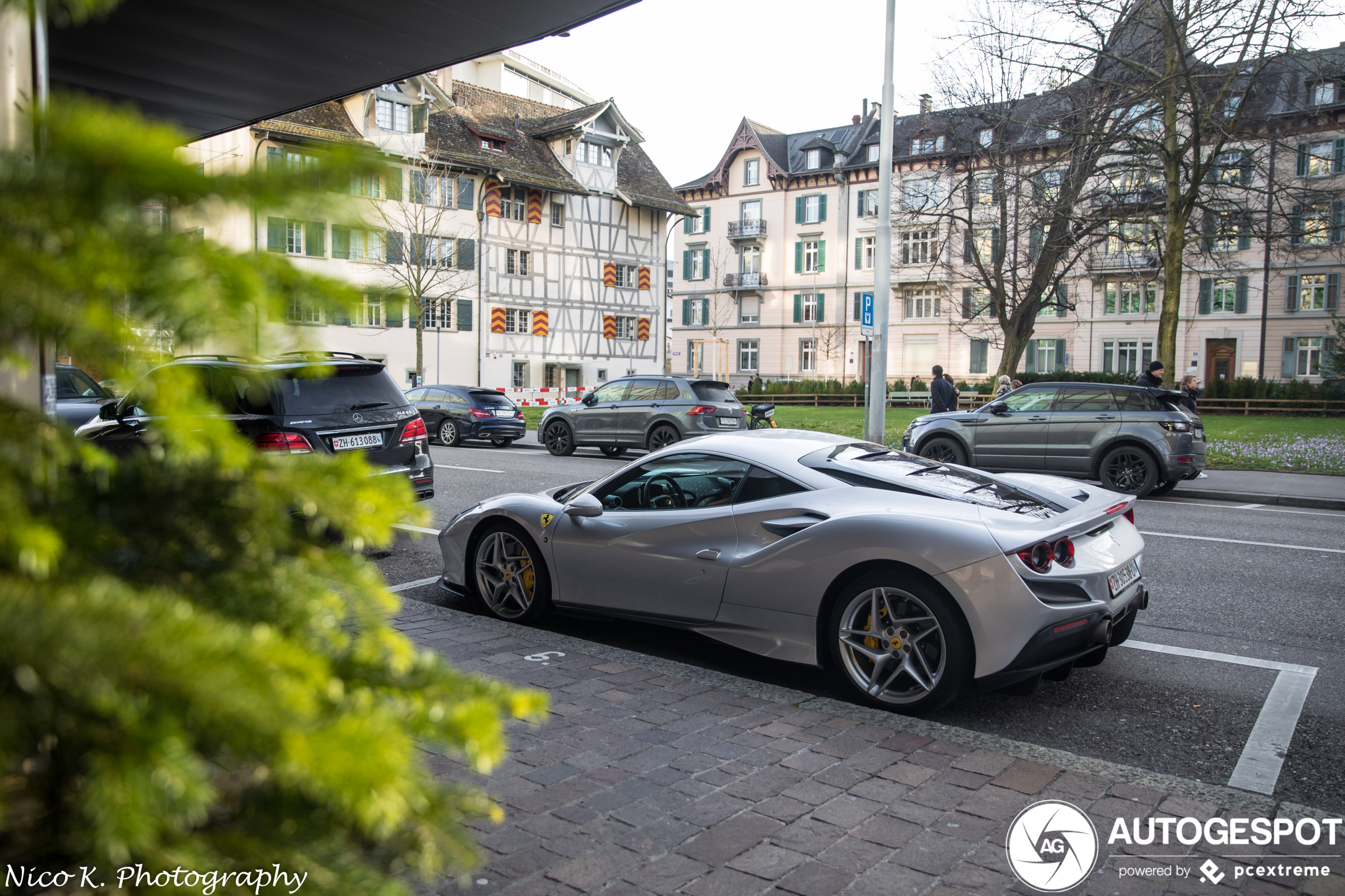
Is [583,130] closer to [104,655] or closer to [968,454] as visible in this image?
[968,454]

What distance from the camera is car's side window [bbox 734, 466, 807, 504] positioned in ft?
17.5

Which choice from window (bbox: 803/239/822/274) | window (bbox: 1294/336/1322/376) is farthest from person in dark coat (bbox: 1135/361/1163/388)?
window (bbox: 803/239/822/274)

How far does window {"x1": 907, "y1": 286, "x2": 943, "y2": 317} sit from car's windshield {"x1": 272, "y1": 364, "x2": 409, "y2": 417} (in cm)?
5071

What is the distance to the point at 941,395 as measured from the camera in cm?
2045

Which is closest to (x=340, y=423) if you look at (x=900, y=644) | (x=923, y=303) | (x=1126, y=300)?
(x=900, y=644)

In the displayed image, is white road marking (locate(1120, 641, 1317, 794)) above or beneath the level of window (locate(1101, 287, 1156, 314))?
beneath

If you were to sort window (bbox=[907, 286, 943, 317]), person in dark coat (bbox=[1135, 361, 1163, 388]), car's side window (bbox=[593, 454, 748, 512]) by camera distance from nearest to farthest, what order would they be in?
car's side window (bbox=[593, 454, 748, 512]) < person in dark coat (bbox=[1135, 361, 1163, 388]) < window (bbox=[907, 286, 943, 317])

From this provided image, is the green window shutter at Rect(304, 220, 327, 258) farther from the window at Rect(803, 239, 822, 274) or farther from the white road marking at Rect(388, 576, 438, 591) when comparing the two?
the window at Rect(803, 239, 822, 274)

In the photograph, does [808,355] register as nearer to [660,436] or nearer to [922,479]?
[660,436]

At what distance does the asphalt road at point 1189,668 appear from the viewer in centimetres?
429

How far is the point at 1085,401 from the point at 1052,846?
13.0 metres

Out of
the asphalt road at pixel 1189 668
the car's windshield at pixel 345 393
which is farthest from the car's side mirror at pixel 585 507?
the car's windshield at pixel 345 393

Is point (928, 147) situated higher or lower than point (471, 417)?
higher

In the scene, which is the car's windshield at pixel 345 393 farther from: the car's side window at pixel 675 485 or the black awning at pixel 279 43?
the car's side window at pixel 675 485
